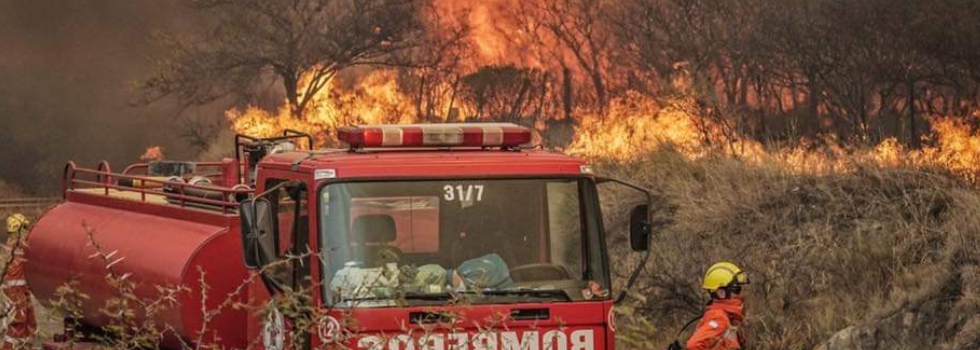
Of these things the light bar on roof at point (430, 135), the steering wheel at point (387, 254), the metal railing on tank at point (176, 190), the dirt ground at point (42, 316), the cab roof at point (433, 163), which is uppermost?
the light bar on roof at point (430, 135)

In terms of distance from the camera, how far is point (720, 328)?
31.4 ft

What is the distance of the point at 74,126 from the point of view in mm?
56969

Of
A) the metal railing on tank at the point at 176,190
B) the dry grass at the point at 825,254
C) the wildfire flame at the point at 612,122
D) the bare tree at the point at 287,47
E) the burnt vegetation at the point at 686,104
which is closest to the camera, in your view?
the metal railing on tank at the point at 176,190

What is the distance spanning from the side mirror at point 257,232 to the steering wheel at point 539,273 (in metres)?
1.27

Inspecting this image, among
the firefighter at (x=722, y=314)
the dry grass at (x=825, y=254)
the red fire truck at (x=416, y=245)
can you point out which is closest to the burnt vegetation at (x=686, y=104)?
the dry grass at (x=825, y=254)

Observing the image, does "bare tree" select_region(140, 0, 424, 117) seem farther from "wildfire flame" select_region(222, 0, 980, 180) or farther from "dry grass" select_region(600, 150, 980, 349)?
"dry grass" select_region(600, 150, 980, 349)

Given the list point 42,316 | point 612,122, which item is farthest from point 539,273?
point 612,122

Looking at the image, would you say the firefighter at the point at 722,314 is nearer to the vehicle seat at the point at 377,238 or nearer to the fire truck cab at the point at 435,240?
the fire truck cab at the point at 435,240

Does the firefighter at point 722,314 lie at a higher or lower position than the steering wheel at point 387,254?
lower

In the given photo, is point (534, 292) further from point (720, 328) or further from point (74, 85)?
point (74, 85)

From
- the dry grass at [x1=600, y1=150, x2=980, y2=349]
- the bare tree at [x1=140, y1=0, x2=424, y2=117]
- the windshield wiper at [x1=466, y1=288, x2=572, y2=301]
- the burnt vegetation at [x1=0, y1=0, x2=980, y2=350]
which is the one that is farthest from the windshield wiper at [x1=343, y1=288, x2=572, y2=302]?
the bare tree at [x1=140, y1=0, x2=424, y2=117]

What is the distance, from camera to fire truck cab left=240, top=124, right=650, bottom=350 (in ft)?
29.3

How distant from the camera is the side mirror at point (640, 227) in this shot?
957 centimetres

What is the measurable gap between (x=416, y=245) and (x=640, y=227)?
1.23 m
